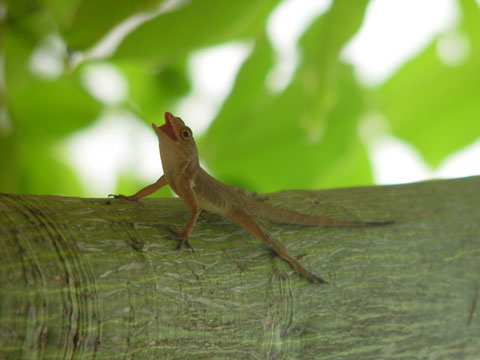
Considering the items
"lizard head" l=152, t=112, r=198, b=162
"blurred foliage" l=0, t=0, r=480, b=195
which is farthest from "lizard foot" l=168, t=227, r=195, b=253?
"blurred foliage" l=0, t=0, r=480, b=195

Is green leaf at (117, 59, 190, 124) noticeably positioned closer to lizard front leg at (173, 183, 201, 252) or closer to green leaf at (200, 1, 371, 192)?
green leaf at (200, 1, 371, 192)

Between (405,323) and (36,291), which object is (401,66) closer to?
(405,323)

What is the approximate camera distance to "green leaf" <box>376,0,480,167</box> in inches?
→ 91.1

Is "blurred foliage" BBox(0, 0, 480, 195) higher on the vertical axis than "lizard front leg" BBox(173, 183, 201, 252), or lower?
higher

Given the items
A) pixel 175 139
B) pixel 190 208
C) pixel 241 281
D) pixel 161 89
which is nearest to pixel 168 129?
pixel 175 139

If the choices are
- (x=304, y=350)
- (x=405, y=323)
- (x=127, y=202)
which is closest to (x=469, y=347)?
(x=405, y=323)

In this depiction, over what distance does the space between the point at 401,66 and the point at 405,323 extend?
5.55 ft

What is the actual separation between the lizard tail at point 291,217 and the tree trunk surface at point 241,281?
1 centimetres

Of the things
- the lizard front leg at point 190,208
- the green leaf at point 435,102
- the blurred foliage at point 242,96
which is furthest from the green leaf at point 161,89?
the lizard front leg at point 190,208

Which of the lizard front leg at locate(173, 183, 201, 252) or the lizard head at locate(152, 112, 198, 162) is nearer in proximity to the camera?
the lizard front leg at locate(173, 183, 201, 252)

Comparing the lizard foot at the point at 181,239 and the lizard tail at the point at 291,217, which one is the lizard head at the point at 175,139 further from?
the lizard foot at the point at 181,239

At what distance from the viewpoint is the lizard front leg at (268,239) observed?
108cm

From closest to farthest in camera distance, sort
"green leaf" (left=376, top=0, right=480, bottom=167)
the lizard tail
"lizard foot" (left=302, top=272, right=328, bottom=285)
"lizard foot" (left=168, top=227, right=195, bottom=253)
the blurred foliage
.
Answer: "lizard foot" (left=168, top=227, right=195, bottom=253) → "lizard foot" (left=302, top=272, right=328, bottom=285) → the lizard tail → the blurred foliage → "green leaf" (left=376, top=0, right=480, bottom=167)

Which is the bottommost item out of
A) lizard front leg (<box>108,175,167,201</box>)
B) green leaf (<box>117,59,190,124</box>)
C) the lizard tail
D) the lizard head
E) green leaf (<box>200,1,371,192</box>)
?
the lizard tail
